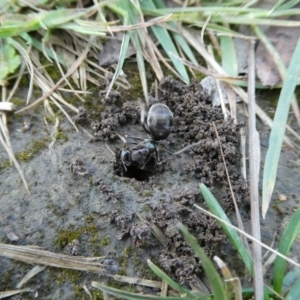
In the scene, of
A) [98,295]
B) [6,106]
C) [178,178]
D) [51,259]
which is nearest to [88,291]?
[98,295]

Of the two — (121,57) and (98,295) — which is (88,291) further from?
(121,57)

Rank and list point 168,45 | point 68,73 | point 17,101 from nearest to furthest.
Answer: point 17,101
point 68,73
point 168,45

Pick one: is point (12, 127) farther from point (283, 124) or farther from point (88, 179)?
point (283, 124)

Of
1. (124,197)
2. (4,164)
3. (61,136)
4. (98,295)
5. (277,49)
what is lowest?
(98,295)

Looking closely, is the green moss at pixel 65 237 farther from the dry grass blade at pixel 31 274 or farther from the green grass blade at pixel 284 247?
the green grass blade at pixel 284 247

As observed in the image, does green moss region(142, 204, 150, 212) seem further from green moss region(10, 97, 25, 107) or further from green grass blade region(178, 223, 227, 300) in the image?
green moss region(10, 97, 25, 107)

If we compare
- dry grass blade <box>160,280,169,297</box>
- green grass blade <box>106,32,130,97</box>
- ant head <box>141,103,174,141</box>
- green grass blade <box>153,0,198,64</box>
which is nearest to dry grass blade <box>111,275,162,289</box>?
dry grass blade <box>160,280,169,297</box>

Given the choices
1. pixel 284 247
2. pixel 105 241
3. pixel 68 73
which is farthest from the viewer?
pixel 68 73
